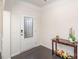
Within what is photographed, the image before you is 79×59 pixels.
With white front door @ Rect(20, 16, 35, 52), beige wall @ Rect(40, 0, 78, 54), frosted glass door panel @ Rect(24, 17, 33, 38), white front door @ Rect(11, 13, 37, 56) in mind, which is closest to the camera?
beige wall @ Rect(40, 0, 78, 54)

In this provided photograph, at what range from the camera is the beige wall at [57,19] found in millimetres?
3453

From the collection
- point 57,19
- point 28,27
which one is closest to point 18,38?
point 28,27

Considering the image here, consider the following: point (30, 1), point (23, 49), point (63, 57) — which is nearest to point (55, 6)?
point (30, 1)

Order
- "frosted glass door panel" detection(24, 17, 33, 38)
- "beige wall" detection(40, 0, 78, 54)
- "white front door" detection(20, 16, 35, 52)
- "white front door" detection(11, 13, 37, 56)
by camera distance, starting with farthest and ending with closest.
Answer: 1. "frosted glass door panel" detection(24, 17, 33, 38)
2. "white front door" detection(20, 16, 35, 52)
3. "white front door" detection(11, 13, 37, 56)
4. "beige wall" detection(40, 0, 78, 54)

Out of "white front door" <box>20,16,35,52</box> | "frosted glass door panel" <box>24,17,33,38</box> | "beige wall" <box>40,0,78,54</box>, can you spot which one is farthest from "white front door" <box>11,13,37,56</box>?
"beige wall" <box>40,0,78,54</box>

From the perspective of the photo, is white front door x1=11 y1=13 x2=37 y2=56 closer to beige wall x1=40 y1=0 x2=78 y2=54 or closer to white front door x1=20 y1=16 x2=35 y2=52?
white front door x1=20 y1=16 x2=35 y2=52

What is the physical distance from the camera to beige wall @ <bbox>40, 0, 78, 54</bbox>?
3453 mm

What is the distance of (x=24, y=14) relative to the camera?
14.4 ft

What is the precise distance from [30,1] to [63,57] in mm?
3167

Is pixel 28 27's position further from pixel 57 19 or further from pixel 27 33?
pixel 57 19

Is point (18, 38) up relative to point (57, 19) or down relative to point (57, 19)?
down

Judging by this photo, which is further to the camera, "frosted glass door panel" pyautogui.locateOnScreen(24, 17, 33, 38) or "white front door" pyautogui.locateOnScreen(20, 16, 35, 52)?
"frosted glass door panel" pyautogui.locateOnScreen(24, 17, 33, 38)

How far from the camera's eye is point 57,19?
4.15 meters

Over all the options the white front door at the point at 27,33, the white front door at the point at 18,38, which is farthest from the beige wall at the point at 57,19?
the white front door at the point at 18,38
